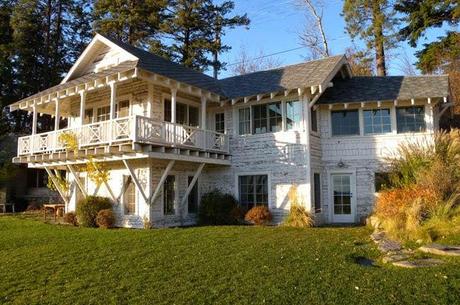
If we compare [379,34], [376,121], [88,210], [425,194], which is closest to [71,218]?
[88,210]

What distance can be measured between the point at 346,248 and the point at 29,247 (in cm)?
800

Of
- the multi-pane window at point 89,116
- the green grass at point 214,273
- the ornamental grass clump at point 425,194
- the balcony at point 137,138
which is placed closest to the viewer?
the green grass at point 214,273

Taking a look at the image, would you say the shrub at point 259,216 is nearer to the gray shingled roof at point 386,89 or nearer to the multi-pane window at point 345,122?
the multi-pane window at point 345,122

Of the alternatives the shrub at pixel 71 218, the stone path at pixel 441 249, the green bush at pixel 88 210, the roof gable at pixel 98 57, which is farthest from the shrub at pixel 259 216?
the roof gable at pixel 98 57

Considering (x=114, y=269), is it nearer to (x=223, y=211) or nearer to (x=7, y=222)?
(x=223, y=211)

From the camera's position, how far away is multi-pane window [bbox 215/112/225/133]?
18297mm

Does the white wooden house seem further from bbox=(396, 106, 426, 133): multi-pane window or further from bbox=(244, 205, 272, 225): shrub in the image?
bbox=(244, 205, 272, 225): shrub

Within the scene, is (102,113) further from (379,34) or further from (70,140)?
(379,34)

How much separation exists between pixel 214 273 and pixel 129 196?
31.9 ft

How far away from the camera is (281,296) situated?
6.15m

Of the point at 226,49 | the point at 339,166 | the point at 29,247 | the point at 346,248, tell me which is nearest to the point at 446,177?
the point at 346,248

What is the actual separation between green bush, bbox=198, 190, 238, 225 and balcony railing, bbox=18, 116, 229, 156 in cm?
190

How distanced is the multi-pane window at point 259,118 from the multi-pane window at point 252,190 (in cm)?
190

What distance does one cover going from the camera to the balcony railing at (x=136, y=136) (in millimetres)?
13883
